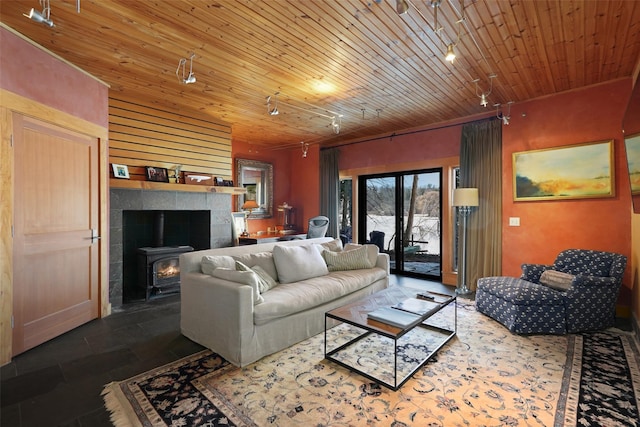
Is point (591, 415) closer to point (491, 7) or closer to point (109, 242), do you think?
point (491, 7)

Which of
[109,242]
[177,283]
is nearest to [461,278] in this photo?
[177,283]

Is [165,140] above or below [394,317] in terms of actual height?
above

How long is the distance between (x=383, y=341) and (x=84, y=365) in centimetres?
255

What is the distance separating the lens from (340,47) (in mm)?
2840

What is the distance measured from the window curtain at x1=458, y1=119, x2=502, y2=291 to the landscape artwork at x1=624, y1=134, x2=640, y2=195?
1.92 metres

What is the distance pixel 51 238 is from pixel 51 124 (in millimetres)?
1117

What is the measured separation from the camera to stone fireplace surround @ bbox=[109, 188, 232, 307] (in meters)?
3.84

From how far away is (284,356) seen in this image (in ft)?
8.48

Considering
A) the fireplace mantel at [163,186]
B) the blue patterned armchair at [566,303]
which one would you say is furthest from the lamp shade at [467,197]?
the fireplace mantel at [163,186]

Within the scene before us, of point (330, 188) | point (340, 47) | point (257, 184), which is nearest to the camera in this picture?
point (340, 47)

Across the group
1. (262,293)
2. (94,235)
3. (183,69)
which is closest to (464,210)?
(262,293)

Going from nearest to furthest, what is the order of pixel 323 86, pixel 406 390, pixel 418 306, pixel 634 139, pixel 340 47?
pixel 406 390
pixel 634 139
pixel 418 306
pixel 340 47
pixel 323 86

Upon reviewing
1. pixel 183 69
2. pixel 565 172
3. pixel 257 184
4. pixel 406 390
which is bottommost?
pixel 406 390

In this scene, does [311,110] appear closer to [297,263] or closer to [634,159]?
[297,263]
